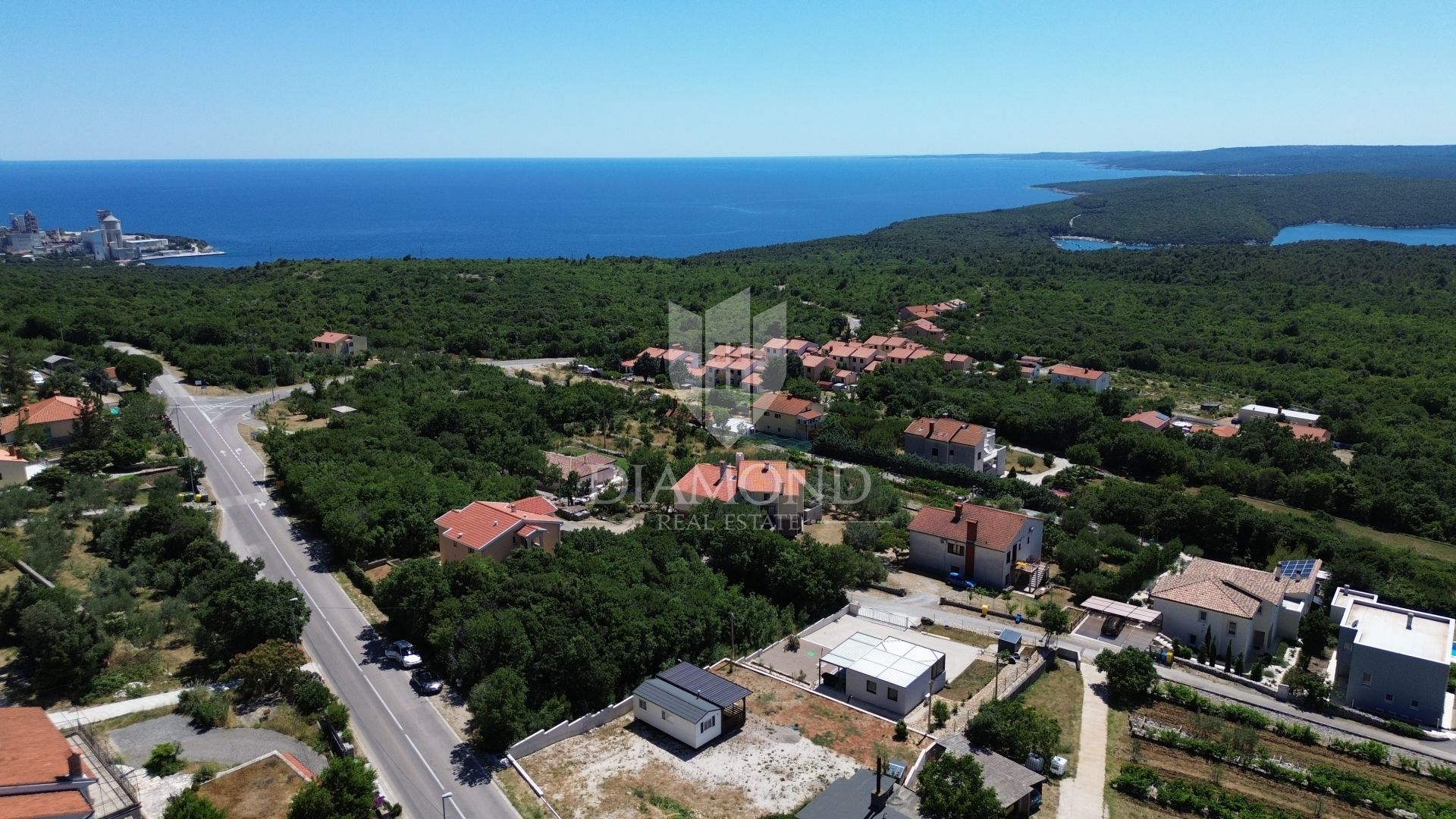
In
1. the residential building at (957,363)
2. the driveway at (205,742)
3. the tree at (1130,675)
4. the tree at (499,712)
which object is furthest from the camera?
the residential building at (957,363)

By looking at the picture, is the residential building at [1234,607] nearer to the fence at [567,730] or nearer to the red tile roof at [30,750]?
the fence at [567,730]

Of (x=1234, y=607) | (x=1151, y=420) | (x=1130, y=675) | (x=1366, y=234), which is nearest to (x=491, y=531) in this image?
(x=1130, y=675)

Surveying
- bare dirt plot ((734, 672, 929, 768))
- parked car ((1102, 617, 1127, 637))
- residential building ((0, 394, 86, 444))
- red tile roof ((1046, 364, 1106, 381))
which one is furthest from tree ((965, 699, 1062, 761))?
red tile roof ((1046, 364, 1106, 381))

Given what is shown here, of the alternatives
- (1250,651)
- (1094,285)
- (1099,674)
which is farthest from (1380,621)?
(1094,285)

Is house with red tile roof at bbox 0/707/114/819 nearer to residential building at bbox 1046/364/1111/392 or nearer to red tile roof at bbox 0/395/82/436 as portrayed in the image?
red tile roof at bbox 0/395/82/436

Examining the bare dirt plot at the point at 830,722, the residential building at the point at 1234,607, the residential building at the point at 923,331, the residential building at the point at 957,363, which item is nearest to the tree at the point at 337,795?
the bare dirt plot at the point at 830,722

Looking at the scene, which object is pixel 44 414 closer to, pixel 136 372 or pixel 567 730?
pixel 136 372

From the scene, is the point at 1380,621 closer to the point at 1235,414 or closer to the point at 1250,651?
the point at 1250,651
